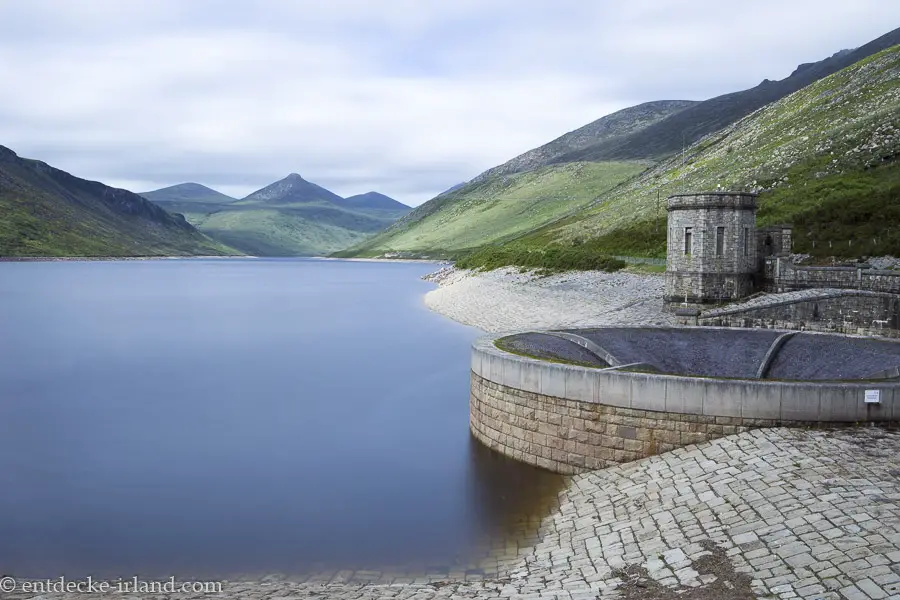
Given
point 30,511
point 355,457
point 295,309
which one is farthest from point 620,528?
point 295,309

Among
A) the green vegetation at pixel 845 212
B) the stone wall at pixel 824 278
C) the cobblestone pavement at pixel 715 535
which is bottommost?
the cobblestone pavement at pixel 715 535

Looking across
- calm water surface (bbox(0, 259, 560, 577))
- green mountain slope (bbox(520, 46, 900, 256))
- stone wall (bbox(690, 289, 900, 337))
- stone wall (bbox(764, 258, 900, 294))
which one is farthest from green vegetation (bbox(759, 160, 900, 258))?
calm water surface (bbox(0, 259, 560, 577))

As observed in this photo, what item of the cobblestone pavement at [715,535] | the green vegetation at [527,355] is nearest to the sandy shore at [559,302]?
the green vegetation at [527,355]

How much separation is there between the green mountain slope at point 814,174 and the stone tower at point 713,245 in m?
18.5

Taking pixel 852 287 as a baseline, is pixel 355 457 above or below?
below

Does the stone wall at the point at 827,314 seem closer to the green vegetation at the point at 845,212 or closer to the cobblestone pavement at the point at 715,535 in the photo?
the cobblestone pavement at the point at 715,535

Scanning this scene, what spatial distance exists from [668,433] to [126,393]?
2352 cm

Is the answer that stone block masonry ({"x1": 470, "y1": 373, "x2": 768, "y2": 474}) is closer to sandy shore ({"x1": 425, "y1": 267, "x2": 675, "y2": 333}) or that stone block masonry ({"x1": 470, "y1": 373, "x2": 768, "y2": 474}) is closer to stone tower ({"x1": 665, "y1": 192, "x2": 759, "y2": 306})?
sandy shore ({"x1": 425, "y1": 267, "x2": 675, "y2": 333})

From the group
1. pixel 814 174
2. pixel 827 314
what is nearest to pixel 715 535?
pixel 827 314

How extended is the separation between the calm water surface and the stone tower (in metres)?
11.4

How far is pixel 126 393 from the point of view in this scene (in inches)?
1169

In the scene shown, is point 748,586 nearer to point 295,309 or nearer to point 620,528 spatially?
point 620,528

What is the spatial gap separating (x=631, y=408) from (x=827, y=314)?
54.1 feet

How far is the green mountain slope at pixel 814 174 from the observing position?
5231 cm
